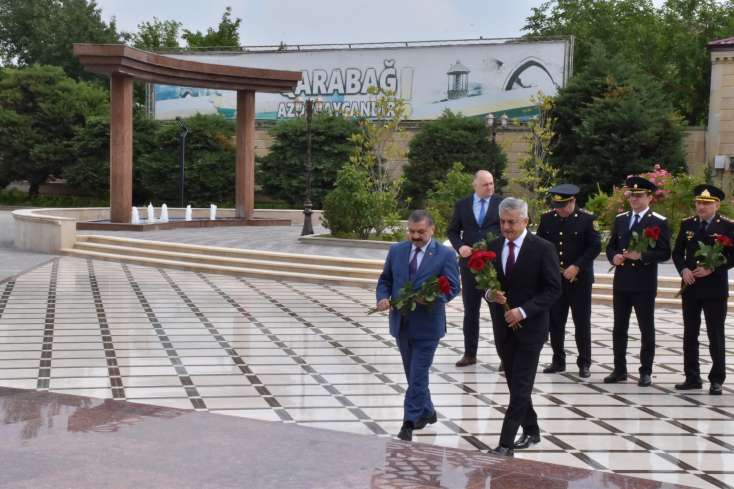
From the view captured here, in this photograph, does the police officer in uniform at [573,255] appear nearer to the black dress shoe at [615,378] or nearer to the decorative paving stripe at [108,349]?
the black dress shoe at [615,378]

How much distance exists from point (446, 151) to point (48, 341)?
1027 inches

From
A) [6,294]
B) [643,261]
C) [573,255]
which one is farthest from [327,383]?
[6,294]

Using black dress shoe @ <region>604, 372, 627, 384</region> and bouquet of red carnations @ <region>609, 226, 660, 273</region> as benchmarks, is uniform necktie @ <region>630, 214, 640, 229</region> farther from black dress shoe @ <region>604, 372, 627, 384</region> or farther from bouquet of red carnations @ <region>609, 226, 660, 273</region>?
black dress shoe @ <region>604, 372, 627, 384</region>

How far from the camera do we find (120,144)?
79.9ft

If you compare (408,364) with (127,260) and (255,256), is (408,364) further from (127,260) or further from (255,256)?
(127,260)

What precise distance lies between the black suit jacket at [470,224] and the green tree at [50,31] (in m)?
48.2

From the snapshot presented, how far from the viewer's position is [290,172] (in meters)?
38.1

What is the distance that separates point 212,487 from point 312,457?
79 cm

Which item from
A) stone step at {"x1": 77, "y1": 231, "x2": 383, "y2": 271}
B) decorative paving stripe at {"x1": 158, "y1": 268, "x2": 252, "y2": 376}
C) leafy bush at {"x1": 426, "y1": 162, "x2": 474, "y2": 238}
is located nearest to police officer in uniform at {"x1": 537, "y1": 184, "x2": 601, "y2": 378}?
decorative paving stripe at {"x1": 158, "y1": 268, "x2": 252, "y2": 376}

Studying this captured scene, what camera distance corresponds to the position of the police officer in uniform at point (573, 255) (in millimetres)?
8891

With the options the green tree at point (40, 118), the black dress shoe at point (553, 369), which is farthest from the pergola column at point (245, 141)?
the black dress shoe at point (553, 369)

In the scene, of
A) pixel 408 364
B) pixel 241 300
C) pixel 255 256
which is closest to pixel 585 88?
pixel 255 256

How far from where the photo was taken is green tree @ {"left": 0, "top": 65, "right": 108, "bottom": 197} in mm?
43969

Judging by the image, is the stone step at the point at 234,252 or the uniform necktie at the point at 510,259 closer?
the uniform necktie at the point at 510,259
